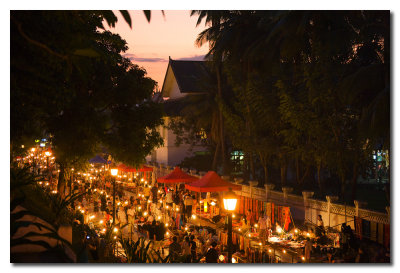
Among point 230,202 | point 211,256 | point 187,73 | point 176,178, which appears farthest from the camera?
point 187,73

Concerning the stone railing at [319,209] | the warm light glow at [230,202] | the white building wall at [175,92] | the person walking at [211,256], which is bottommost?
the person walking at [211,256]

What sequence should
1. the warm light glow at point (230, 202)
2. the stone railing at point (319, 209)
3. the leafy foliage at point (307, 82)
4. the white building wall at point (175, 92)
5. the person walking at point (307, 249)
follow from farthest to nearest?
the white building wall at point (175, 92) → the leafy foliage at point (307, 82) → the stone railing at point (319, 209) → the person walking at point (307, 249) → the warm light glow at point (230, 202)

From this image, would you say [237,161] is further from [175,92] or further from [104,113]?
[104,113]

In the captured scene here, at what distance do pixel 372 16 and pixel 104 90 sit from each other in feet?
30.5

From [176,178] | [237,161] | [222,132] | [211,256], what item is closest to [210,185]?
[176,178]

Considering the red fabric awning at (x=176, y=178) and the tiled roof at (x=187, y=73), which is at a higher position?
the tiled roof at (x=187, y=73)

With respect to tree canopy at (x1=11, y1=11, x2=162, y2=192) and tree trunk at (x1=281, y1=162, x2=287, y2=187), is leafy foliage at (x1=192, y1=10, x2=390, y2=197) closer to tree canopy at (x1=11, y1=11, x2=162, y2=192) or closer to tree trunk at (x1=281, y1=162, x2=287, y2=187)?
tree trunk at (x1=281, y1=162, x2=287, y2=187)

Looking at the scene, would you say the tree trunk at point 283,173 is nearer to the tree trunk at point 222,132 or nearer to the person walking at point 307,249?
the tree trunk at point 222,132

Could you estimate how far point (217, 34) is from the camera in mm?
29234

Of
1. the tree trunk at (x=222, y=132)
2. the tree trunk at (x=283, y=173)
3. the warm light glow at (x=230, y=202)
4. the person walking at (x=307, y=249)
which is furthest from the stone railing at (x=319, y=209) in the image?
the tree trunk at (x=222, y=132)

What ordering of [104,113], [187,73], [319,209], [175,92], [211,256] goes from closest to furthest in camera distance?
[211,256], [319,209], [104,113], [187,73], [175,92]
